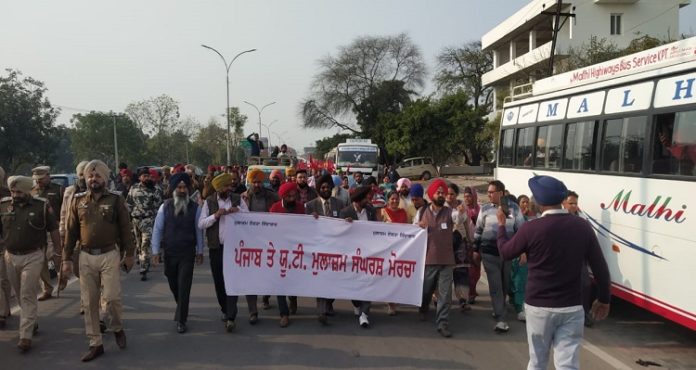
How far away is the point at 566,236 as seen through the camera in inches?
147

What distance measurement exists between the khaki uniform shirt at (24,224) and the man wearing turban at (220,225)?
66.1 inches

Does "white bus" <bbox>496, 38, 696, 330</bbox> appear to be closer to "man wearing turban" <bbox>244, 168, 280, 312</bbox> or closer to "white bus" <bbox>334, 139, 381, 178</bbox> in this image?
"man wearing turban" <bbox>244, 168, 280, 312</bbox>

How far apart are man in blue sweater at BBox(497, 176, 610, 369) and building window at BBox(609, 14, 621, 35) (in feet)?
127

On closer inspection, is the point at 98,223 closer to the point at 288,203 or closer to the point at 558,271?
the point at 288,203

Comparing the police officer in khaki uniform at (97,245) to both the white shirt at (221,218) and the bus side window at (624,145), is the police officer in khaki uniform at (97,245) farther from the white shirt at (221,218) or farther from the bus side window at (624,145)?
the bus side window at (624,145)

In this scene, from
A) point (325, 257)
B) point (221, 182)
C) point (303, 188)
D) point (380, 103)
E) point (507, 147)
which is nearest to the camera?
point (221, 182)

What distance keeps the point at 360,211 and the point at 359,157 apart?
2536cm

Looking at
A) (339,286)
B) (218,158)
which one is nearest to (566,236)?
(339,286)

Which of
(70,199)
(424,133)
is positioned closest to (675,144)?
(70,199)

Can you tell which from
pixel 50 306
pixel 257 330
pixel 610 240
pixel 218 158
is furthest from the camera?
pixel 218 158

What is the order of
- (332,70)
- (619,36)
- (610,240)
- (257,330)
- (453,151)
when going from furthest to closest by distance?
(332,70) → (453,151) → (619,36) → (610,240) → (257,330)

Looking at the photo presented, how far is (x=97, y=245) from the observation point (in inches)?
219

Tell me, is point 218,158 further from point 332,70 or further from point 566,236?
point 566,236

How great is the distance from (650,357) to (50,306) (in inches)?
292
